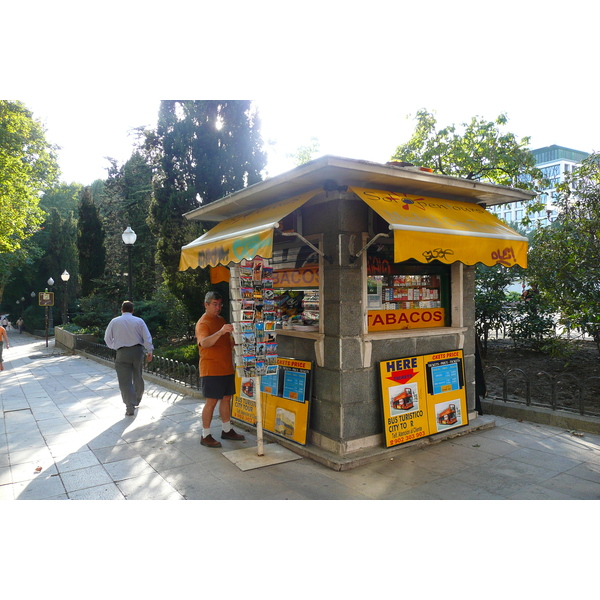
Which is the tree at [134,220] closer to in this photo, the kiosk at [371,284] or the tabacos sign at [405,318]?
the kiosk at [371,284]

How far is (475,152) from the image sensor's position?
13484mm

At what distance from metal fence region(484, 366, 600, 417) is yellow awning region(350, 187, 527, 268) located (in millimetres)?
2139

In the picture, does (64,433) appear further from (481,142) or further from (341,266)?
(481,142)

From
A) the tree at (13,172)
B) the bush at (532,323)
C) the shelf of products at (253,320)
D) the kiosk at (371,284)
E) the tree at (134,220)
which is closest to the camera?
the kiosk at (371,284)

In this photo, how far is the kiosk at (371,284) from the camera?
506cm

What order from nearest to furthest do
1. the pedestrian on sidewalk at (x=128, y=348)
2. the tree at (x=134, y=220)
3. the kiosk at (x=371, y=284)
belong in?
the kiosk at (x=371, y=284), the pedestrian on sidewalk at (x=128, y=348), the tree at (x=134, y=220)

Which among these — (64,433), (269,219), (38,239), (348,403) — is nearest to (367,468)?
(348,403)

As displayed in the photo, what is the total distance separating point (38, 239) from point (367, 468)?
155ft

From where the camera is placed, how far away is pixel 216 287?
1240 centimetres

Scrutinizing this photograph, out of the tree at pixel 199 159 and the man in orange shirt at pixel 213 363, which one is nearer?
the man in orange shirt at pixel 213 363

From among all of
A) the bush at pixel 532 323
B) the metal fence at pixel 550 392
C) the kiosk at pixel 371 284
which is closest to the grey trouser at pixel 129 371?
the kiosk at pixel 371 284

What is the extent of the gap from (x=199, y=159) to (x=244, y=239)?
10.1 meters

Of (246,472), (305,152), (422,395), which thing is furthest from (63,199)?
(422,395)

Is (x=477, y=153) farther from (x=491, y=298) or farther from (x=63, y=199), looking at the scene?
(x=63, y=199)
